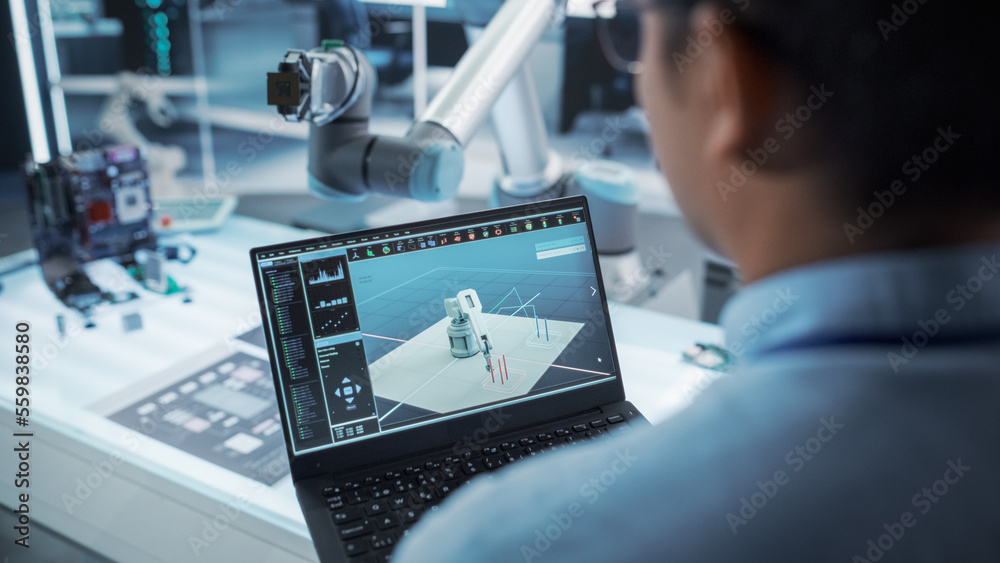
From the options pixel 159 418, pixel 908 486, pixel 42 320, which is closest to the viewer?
pixel 908 486

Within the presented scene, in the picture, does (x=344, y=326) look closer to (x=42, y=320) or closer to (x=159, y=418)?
(x=159, y=418)

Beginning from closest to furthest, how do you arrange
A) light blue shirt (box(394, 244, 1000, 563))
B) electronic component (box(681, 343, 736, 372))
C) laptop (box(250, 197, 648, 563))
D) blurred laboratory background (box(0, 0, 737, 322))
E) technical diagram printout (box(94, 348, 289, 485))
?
light blue shirt (box(394, 244, 1000, 563)) → laptop (box(250, 197, 648, 563)) → technical diagram printout (box(94, 348, 289, 485)) → electronic component (box(681, 343, 736, 372)) → blurred laboratory background (box(0, 0, 737, 322))

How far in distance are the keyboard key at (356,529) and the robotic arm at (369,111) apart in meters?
0.47

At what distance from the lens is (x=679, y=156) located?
40cm

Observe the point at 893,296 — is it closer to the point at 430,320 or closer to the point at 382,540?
the point at 382,540

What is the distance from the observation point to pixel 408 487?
0.82 m

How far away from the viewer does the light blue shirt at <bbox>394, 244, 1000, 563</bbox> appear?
0.29 metres

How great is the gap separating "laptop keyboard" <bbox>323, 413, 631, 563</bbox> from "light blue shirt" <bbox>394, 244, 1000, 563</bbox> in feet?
1.46

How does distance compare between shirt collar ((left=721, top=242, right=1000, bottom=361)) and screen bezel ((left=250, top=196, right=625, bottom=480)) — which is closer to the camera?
shirt collar ((left=721, top=242, right=1000, bottom=361))

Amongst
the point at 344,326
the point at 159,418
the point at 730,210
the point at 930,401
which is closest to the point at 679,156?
the point at 730,210

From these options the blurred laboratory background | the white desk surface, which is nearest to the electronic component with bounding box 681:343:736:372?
the white desk surface

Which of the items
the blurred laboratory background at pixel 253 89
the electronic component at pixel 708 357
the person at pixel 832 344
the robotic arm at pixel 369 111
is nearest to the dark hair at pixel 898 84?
the person at pixel 832 344

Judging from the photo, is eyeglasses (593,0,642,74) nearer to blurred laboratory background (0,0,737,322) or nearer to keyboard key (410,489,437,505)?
keyboard key (410,489,437,505)

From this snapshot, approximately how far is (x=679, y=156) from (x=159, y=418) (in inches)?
36.1
